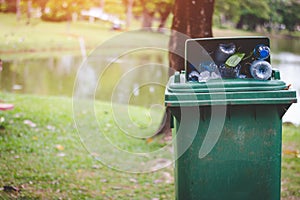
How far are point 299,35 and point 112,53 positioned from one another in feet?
74.2

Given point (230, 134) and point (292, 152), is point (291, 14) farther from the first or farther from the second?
point (230, 134)

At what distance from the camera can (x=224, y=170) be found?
131 inches

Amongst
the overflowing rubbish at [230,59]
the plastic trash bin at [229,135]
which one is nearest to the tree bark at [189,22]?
the overflowing rubbish at [230,59]

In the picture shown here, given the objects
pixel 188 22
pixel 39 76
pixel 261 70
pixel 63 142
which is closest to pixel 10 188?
pixel 63 142

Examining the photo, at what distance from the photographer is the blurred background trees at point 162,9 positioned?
11.6 metres

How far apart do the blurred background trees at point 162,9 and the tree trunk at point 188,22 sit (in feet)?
2.63

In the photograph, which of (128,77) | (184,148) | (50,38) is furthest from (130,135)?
(50,38)

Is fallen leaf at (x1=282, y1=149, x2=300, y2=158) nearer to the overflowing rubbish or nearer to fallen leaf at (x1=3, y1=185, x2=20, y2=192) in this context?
the overflowing rubbish

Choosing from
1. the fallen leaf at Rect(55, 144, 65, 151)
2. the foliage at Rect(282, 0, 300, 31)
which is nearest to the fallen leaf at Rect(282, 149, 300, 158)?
the fallen leaf at Rect(55, 144, 65, 151)

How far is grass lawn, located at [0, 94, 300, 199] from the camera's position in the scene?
15.6ft

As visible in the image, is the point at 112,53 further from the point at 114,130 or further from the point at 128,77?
the point at 114,130

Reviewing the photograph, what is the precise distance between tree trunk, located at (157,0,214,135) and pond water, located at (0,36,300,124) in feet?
8.53

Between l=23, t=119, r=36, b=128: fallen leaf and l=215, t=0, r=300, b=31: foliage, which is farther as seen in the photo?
l=215, t=0, r=300, b=31: foliage

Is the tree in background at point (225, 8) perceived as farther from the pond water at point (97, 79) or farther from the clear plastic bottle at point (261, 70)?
the clear plastic bottle at point (261, 70)
